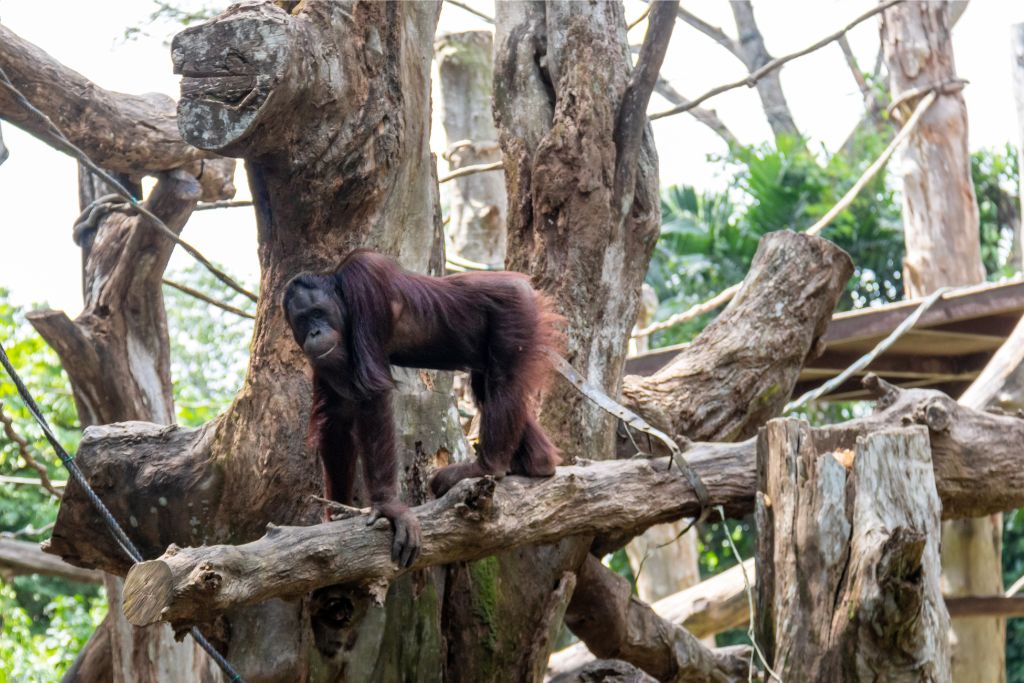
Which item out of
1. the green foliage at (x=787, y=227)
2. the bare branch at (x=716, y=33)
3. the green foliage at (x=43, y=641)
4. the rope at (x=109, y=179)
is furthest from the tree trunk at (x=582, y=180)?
the bare branch at (x=716, y=33)

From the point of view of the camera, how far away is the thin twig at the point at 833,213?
7.40m

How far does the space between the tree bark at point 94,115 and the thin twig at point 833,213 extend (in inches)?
121

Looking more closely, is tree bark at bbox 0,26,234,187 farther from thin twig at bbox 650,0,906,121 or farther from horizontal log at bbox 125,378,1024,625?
horizontal log at bbox 125,378,1024,625

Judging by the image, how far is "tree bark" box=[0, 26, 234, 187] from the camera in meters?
5.52

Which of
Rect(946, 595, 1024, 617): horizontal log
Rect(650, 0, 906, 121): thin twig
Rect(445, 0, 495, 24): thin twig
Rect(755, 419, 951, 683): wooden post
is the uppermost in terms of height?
Rect(445, 0, 495, 24): thin twig

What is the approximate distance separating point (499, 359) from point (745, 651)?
110 inches

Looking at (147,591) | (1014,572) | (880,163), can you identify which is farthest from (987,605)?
(1014,572)

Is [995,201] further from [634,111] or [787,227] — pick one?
[634,111]

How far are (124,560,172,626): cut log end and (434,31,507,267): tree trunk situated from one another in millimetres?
5611

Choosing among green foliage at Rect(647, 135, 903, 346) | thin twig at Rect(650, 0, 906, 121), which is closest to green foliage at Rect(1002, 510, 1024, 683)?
green foliage at Rect(647, 135, 903, 346)

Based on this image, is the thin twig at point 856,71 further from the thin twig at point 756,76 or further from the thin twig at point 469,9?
the thin twig at point 756,76

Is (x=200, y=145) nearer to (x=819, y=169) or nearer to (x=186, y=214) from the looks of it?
(x=186, y=214)

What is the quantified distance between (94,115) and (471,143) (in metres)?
3.12

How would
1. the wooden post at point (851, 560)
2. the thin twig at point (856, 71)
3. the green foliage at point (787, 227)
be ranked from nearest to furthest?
the wooden post at point (851, 560)
the green foliage at point (787, 227)
the thin twig at point (856, 71)
